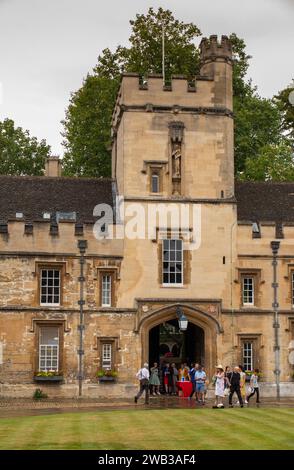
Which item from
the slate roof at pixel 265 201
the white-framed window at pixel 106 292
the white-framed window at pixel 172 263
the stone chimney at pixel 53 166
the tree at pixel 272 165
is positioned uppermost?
the tree at pixel 272 165

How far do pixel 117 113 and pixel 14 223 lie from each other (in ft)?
27.5

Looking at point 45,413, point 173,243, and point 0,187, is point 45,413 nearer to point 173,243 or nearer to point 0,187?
point 173,243

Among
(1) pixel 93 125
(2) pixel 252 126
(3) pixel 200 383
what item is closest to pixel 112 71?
(1) pixel 93 125

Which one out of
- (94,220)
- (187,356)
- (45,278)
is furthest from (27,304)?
(187,356)

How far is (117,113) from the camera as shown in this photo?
45.6 metres

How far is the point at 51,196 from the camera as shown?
44.9m

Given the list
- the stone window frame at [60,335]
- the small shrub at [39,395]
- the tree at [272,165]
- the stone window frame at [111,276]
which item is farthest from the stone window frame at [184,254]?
the tree at [272,165]

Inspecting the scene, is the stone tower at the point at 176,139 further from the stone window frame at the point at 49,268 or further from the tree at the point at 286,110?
the tree at the point at 286,110

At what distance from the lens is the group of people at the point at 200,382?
109 feet

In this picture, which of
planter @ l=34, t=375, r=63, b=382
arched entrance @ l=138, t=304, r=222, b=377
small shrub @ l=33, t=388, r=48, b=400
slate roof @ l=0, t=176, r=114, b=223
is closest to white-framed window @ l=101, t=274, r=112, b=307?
arched entrance @ l=138, t=304, r=222, b=377

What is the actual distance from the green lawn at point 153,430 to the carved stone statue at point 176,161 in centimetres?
1544

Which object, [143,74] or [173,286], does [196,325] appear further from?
[143,74]

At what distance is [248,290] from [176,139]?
736 cm

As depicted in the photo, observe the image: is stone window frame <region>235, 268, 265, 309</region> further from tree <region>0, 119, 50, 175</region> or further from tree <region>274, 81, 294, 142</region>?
tree <region>0, 119, 50, 175</region>
